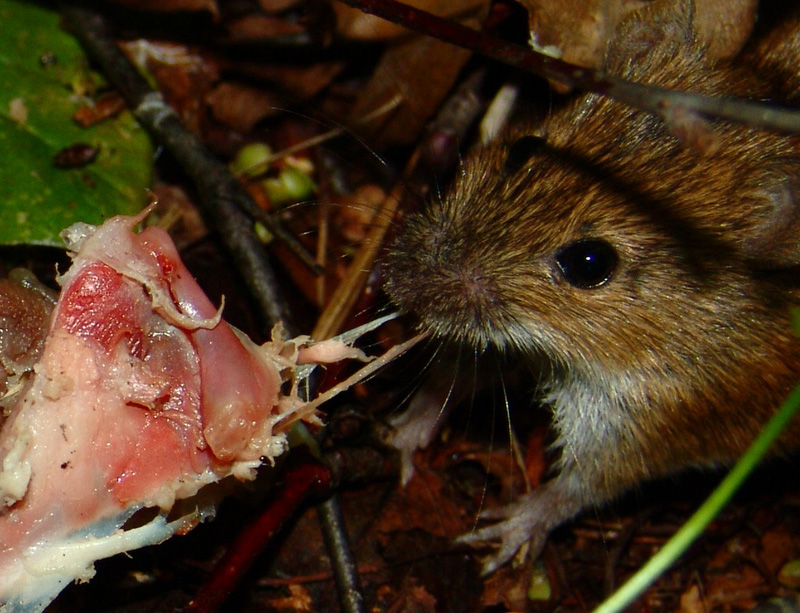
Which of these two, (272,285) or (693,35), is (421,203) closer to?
(272,285)

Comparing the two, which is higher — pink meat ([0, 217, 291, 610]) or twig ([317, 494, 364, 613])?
pink meat ([0, 217, 291, 610])

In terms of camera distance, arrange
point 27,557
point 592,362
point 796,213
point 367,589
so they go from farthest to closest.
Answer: point 367,589, point 592,362, point 796,213, point 27,557

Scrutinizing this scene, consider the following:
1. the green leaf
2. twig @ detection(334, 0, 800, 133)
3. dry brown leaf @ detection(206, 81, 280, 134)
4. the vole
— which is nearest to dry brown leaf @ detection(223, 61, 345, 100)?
dry brown leaf @ detection(206, 81, 280, 134)

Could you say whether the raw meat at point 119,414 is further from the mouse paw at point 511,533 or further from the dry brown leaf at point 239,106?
the dry brown leaf at point 239,106

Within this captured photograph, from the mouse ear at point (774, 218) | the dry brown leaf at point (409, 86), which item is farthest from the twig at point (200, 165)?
the mouse ear at point (774, 218)

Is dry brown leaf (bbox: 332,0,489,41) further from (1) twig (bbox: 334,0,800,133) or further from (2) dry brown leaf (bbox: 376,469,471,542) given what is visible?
(2) dry brown leaf (bbox: 376,469,471,542)

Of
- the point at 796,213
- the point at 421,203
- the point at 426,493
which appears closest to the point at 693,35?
the point at 796,213
